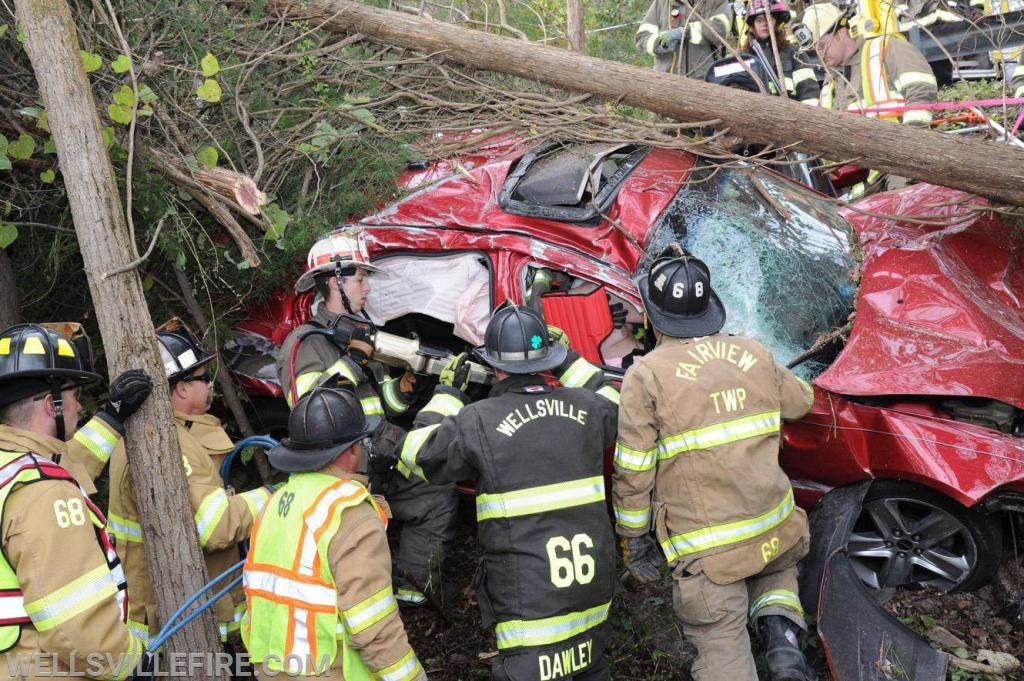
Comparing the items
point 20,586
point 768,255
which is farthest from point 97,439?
Answer: point 768,255

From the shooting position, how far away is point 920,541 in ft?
12.8

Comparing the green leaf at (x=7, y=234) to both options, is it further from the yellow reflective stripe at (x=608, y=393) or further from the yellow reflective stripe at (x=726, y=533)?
the yellow reflective stripe at (x=726, y=533)

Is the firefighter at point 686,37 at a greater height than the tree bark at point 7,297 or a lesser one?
greater

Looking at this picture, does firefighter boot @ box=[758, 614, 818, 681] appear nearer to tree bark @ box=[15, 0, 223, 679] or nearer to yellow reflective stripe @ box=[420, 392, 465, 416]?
yellow reflective stripe @ box=[420, 392, 465, 416]

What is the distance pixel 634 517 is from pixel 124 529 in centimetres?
211

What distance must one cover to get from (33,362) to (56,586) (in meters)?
0.85

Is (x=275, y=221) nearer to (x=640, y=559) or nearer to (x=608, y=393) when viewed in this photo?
(x=608, y=393)

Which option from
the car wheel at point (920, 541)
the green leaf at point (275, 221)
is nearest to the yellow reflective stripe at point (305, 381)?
the green leaf at point (275, 221)

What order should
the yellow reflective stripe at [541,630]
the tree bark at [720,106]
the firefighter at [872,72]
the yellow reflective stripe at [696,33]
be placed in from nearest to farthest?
the yellow reflective stripe at [541,630], the tree bark at [720,106], the firefighter at [872,72], the yellow reflective stripe at [696,33]

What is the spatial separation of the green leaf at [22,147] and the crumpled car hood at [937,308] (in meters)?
3.90

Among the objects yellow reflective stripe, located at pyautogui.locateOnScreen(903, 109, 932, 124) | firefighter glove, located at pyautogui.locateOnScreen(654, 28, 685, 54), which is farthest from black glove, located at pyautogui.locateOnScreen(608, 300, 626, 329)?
firefighter glove, located at pyautogui.locateOnScreen(654, 28, 685, 54)

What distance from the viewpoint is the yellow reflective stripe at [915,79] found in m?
6.40

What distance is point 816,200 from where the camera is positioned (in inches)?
197

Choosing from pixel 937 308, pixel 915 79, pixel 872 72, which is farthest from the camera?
pixel 872 72
